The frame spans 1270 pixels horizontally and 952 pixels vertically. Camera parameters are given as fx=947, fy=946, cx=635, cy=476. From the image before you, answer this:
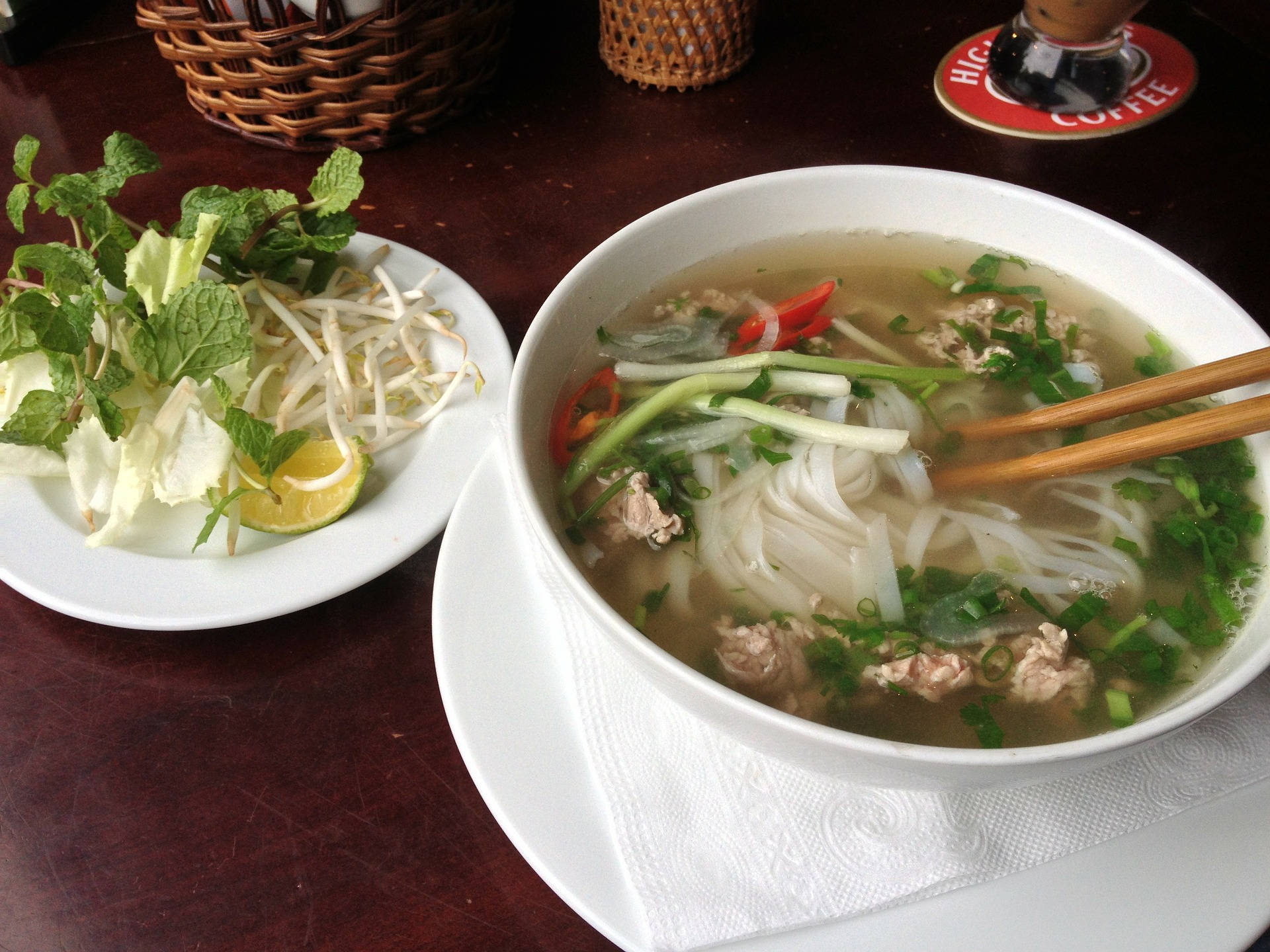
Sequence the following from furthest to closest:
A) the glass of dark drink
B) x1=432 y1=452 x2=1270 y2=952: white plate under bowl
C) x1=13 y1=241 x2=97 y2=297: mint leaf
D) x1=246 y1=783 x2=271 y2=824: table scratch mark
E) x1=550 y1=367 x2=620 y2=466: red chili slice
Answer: the glass of dark drink, x1=13 y1=241 x2=97 y2=297: mint leaf, x1=550 y1=367 x2=620 y2=466: red chili slice, x1=246 y1=783 x2=271 y2=824: table scratch mark, x1=432 y1=452 x2=1270 y2=952: white plate under bowl

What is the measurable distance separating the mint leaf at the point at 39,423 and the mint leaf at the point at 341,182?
1.58ft

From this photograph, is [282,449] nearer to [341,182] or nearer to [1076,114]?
[341,182]

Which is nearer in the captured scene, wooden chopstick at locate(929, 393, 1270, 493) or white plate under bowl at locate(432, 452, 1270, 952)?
white plate under bowl at locate(432, 452, 1270, 952)

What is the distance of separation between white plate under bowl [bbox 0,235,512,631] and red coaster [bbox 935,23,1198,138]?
3.71 ft

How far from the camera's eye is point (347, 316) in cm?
153

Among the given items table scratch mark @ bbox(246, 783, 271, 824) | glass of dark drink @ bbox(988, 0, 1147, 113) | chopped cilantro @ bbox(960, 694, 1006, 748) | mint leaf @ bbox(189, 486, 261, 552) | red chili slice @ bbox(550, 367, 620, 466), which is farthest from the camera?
glass of dark drink @ bbox(988, 0, 1147, 113)

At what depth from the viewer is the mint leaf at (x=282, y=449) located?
1.24 metres

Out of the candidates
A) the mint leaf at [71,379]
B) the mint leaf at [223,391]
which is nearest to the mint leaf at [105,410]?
the mint leaf at [71,379]

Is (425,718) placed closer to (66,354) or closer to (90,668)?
(90,668)

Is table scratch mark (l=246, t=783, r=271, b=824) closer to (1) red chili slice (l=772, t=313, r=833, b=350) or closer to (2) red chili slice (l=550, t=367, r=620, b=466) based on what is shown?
(2) red chili slice (l=550, t=367, r=620, b=466)

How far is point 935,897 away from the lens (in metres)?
0.76

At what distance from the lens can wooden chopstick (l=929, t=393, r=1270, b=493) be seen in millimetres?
853

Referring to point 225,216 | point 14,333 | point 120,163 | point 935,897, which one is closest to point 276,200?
point 225,216

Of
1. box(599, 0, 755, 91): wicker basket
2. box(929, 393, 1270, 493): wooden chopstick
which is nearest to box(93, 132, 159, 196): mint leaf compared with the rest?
box(599, 0, 755, 91): wicker basket
